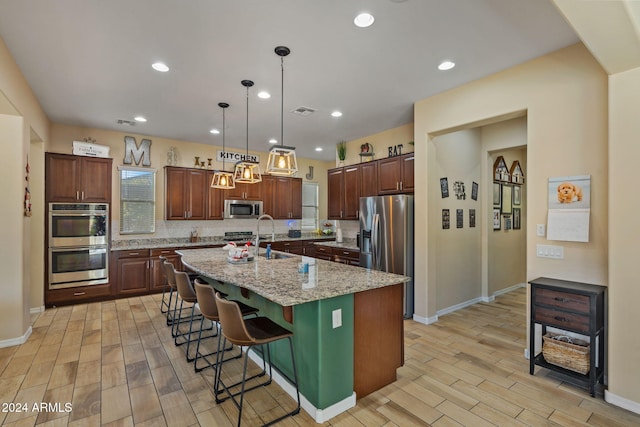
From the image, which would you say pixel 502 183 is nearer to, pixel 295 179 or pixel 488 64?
pixel 488 64

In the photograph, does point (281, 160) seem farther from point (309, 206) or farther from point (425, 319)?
point (309, 206)

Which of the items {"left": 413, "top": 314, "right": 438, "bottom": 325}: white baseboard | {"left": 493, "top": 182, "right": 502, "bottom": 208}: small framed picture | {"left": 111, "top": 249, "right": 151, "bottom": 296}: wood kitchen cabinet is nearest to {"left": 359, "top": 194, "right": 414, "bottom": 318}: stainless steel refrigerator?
{"left": 413, "top": 314, "right": 438, "bottom": 325}: white baseboard

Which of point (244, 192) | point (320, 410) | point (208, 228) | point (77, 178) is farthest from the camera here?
point (244, 192)

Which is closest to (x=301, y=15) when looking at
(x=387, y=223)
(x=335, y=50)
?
(x=335, y=50)

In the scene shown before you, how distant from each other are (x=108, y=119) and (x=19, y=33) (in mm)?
2422

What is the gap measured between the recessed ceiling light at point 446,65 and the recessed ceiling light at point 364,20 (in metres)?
1.06

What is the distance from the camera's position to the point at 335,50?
9.22 feet

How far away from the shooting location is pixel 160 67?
3.11 m

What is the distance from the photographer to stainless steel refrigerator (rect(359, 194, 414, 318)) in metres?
4.27

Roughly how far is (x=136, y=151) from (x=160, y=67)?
3.18 metres

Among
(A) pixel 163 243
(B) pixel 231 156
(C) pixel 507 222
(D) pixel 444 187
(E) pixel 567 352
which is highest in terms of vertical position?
(B) pixel 231 156

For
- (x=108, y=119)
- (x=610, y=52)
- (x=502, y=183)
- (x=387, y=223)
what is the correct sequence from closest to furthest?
1. (x=610, y=52)
2. (x=387, y=223)
3. (x=108, y=119)
4. (x=502, y=183)

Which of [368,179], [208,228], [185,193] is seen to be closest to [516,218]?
[368,179]

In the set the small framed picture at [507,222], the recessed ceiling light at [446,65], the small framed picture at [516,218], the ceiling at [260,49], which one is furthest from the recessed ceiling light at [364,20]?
the small framed picture at [516,218]
